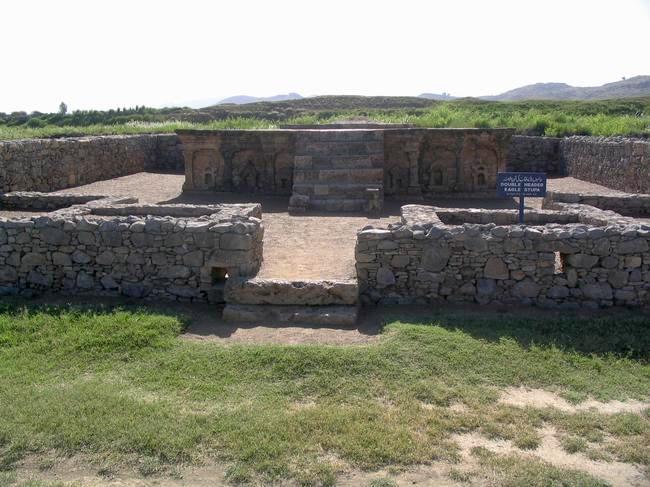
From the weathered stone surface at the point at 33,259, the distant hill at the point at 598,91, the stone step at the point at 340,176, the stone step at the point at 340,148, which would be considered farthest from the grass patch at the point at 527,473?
the distant hill at the point at 598,91

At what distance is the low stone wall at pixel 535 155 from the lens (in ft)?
68.5

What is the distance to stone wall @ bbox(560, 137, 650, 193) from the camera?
1468 cm

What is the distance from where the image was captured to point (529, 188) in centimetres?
884

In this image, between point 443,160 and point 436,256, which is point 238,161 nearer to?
point 443,160

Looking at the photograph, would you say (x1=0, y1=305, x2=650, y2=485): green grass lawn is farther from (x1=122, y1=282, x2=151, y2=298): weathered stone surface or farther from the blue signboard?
the blue signboard

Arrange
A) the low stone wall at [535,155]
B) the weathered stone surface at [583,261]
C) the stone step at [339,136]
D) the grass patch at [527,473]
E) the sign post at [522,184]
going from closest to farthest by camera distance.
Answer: the grass patch at [527,473]
the weathered stone surface at [583,261]
the sign post at [522,184]
the stone step at [339,136]
the low stone wall at [535,155]

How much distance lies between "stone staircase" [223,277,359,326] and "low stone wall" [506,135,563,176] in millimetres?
14968

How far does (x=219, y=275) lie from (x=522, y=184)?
14.7 feet

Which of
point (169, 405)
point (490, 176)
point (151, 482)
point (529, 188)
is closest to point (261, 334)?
point (169, 405)

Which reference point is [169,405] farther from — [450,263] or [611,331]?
[611,331]

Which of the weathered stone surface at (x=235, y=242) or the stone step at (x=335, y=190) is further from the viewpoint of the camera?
the stone step at (x=335, y=190)

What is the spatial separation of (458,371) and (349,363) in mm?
1052

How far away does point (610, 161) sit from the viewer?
647 inches

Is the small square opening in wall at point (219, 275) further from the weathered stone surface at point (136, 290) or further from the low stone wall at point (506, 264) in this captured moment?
the low stone wall at point (506, 264)
